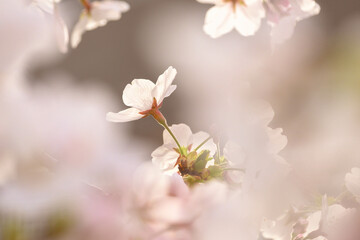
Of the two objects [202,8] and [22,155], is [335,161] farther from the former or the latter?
[202,8]

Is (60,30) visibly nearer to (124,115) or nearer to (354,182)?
(124,115)

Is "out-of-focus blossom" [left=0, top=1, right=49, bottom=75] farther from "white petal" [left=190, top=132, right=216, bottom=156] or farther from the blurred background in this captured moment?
"white petal" [left=190, top=132, right=216, bottom=156]

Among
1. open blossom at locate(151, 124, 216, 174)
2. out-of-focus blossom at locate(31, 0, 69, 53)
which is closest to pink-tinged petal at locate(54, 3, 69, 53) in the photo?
out-of-focus blossom at locate(31, 0, 69, 53)

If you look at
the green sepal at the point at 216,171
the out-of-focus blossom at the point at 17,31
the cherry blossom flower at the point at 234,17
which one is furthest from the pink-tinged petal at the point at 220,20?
the out-of-focus blossom at the point at 17,31

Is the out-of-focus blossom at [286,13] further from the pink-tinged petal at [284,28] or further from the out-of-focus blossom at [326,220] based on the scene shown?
the out-of-focus blossom at [326,220]

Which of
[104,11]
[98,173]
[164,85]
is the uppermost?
[104,11]

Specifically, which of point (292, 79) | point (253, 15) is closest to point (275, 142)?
point (292, 79)

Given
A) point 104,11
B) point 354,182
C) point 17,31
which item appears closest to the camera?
point 17,31

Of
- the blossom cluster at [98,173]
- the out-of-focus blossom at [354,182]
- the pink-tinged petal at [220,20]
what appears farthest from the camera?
the pink-tinged petal at [220,20]
